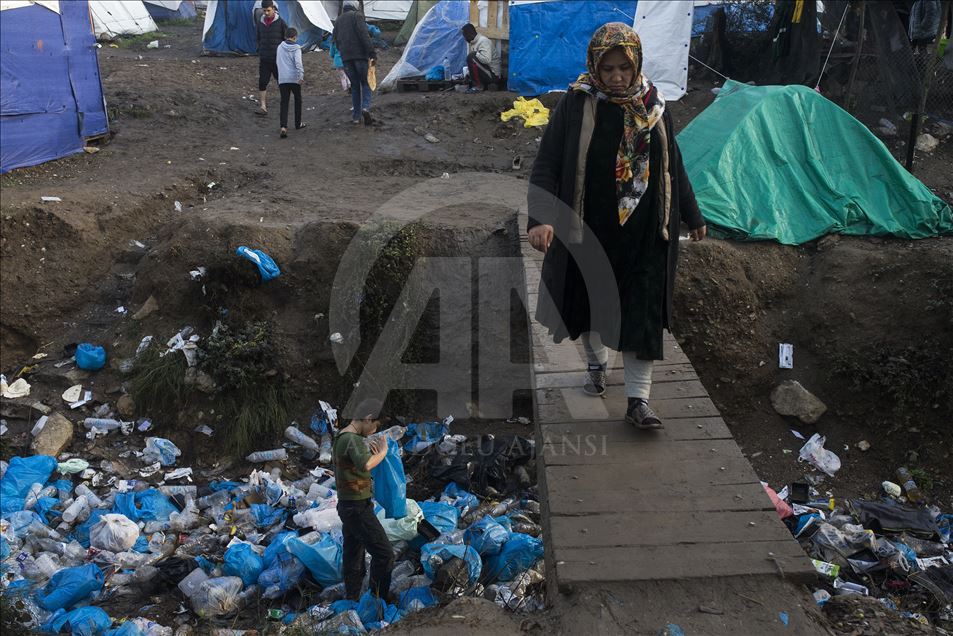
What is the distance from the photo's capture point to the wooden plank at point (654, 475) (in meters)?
2.89

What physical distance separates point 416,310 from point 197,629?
2867 millimetres

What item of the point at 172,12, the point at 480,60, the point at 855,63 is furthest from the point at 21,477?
the point at 172,12

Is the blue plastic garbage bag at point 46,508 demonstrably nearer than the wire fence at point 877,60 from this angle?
Yes

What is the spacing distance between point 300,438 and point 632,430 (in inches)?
124

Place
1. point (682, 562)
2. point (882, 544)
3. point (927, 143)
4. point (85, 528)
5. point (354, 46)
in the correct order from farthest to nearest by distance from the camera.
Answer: point (354, 46)
point (927, 143)
point (85, 528)
point (882, 544)
point (682, 562)

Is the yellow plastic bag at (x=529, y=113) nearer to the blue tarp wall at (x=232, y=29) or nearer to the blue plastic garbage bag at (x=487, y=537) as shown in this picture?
the blue plastic garbage bag at (x=487, y=537)

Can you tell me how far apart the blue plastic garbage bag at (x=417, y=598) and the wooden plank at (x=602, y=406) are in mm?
1103

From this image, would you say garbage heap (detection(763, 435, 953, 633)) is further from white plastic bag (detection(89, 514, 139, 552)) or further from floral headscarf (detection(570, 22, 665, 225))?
white plastic bag (detection(89, 514, 139, 552))

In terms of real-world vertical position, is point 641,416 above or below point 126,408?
above

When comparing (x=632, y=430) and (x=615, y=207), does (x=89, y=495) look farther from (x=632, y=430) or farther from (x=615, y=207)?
(x=615, y=207)

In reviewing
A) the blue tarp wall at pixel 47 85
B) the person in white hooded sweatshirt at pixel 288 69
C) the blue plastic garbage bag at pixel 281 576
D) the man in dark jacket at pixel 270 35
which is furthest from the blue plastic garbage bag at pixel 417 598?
the man in dark jacket at pixel 270 35

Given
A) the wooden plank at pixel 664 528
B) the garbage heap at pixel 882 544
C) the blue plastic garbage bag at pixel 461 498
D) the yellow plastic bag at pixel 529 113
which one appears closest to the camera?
the wooden plank at pixel 664 528

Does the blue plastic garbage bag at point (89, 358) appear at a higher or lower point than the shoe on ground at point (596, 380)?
lower

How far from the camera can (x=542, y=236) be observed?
2.90 meters
